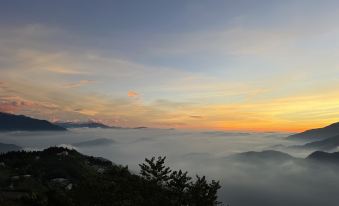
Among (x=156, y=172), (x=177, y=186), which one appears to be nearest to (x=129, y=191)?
(x=156, y=172)

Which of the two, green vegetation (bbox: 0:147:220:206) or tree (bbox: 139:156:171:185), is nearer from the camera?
green vegetation (bbox: 0:147:220:206)

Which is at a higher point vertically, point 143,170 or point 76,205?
point 143,170

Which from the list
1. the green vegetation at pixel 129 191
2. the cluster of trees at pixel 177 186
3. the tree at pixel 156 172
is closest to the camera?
the green vegetation at pixel 129 191

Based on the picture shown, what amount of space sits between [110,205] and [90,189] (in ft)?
13.2

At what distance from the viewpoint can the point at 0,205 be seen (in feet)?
205

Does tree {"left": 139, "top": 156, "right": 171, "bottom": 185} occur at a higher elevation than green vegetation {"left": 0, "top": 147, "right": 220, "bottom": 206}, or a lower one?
higher

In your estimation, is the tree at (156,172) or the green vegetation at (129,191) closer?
the green vegetation at (129,191)

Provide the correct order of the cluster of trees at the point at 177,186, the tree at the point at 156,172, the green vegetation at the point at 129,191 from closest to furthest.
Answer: the green vegetation at the point at 129,191, the tree at the point at 156,172, the cluster of trees at the point at 177,186

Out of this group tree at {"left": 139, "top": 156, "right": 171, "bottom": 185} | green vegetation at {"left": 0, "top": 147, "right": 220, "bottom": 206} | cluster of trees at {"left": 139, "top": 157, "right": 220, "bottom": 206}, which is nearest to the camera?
green vegetation at {"left": 0, "top": 147, "right": 220, "bottom": 206}

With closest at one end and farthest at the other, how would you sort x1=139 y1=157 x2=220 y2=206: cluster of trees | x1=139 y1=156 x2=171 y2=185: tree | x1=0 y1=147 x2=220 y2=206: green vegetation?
x1=0 y1=147 x2=220 y2=206: green vegetation < x1=139 y1=156 x2=171 y2=185: tree < x1=139 y1=157 x2=220 y2=206: cluster of trees

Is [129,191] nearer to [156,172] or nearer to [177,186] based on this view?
[156,172]

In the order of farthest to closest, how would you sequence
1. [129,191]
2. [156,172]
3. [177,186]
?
[177,186] → [156,172] → [129,191]

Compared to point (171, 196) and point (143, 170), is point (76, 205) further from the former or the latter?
point (171, 196)

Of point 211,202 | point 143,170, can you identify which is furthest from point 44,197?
point 211,202
